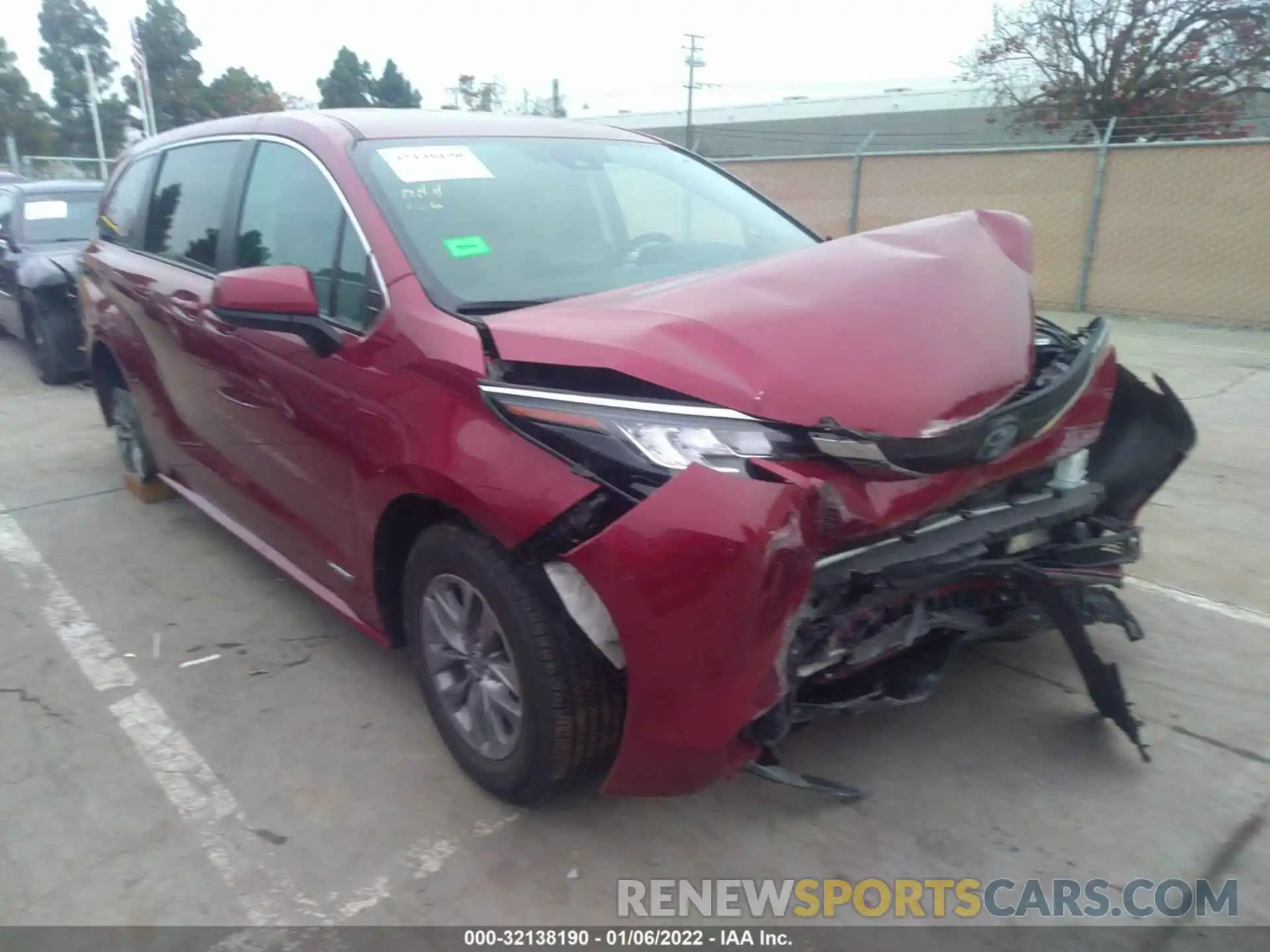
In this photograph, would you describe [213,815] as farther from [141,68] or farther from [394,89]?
[394,89]

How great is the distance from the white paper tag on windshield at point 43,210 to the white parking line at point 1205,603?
30.5 ft

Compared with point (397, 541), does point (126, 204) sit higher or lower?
higher

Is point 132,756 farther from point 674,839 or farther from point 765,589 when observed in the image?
point 765,589

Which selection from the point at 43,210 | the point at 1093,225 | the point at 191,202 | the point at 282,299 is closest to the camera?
the point at 282,299

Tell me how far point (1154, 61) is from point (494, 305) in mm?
22143

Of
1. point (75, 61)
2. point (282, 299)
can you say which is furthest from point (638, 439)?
point (75, 61)

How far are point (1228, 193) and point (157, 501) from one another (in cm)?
1177

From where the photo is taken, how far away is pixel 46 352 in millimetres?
8195

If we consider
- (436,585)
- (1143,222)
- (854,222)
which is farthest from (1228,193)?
(436,585)

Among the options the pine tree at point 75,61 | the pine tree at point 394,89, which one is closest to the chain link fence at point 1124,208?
the pine tree at point 394,89

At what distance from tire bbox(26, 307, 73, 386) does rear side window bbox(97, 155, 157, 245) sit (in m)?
3.22

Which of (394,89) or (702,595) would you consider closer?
(702,595)

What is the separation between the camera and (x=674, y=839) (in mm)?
2682

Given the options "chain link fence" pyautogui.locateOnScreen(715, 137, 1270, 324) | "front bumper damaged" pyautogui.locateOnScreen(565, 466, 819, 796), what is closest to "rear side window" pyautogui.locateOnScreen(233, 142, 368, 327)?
"front bumper damaged" pyautogui.locateOnScreen(565, 466, 819, 796)
